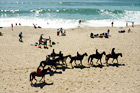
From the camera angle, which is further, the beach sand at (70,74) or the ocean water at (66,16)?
the ocean water at (66,16)

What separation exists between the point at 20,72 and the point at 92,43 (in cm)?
1168

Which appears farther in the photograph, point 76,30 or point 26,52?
point 76,30

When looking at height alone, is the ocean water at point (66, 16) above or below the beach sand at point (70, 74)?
above

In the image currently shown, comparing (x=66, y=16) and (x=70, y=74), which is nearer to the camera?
(x=70, y=74)

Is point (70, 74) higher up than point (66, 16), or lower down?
lower down

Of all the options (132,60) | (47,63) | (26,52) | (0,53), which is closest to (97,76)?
→ (47,63)

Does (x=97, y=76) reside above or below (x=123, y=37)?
below

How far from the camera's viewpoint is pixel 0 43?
21219 mm

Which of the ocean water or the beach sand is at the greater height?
the ocean water

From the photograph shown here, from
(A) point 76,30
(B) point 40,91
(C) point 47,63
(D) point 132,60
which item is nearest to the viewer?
(B) point 40,91

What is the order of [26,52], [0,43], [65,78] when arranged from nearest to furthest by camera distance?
[65,78], [26,52], [0,43]

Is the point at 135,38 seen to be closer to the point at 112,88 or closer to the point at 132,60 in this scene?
the point at 132,60

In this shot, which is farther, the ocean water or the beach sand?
the ocean water

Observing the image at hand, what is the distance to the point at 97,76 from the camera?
13.1 meters
